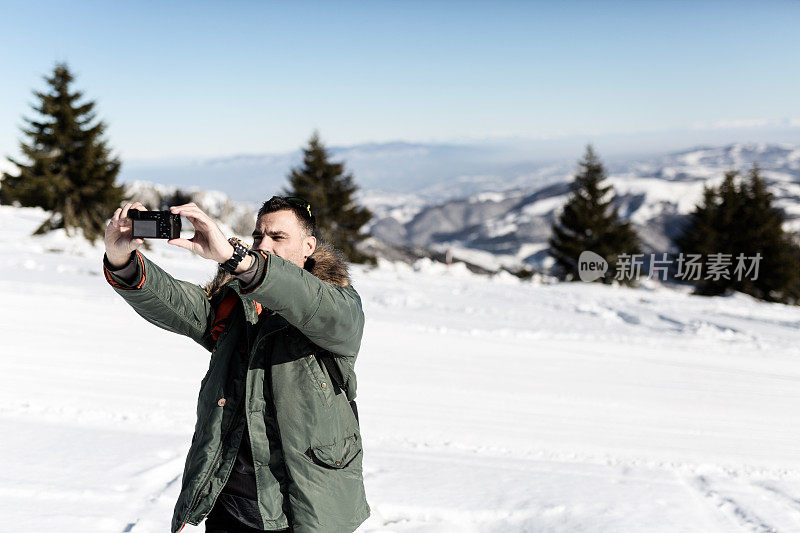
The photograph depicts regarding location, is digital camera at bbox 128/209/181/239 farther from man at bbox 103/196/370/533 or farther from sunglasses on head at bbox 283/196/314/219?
sunglasses on head at bbox 283/196/314/219

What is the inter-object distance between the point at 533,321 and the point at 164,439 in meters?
8.16

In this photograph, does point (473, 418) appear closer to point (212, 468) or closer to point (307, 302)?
point (212, 468)

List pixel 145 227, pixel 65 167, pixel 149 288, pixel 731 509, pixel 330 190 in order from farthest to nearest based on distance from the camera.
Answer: pixel 330 190 → pixel 65 167 → pixel 731 509 → pixel 149 288 → pixel 145 227

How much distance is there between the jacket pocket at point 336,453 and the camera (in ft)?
6.02

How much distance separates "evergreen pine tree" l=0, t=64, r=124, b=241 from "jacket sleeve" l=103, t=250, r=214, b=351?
71.3 ft

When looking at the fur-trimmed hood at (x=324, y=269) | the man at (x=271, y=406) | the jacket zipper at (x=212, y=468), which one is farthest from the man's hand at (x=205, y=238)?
the jacket zipper at (x=212, y=468)

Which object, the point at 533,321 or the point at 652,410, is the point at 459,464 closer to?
the point at 652,410

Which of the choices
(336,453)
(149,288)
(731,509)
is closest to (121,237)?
(149,288)

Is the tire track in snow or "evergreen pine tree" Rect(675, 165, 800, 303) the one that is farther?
"evergreen pine tree" Rect(675, 165, 800, 303)

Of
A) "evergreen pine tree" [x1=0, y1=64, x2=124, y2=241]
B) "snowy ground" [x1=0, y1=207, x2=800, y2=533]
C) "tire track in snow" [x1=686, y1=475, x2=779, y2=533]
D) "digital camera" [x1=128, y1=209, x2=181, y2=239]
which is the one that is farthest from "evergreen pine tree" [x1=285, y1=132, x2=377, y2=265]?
"digital camera" [x1=128, y1=209, x2=181, y2=239]

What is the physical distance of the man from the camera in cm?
183

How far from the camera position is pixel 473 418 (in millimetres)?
6027

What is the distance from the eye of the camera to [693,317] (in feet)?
40.4

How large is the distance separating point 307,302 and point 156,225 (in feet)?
1.94
